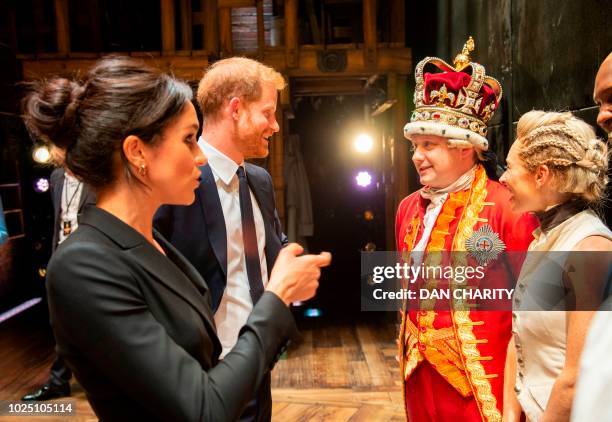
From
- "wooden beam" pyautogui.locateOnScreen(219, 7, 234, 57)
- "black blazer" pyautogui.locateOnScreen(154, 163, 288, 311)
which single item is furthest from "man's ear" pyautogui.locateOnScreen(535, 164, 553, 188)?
"wooden beam" pyautogui.locateOnScreen(219, 7, 234, 57)

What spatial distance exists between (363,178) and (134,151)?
6.27m

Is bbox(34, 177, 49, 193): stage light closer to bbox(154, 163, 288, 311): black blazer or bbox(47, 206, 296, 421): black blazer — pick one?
bbox(154, 163, 288, 311): black blazer

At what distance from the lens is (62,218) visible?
3.81m

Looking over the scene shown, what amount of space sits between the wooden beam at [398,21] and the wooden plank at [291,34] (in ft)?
2.90

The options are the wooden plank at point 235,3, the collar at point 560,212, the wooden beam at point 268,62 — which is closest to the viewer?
the collar at point 560,212

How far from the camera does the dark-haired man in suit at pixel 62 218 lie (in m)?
3.78

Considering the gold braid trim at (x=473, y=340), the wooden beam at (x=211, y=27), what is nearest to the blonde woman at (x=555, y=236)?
the gold braid trim at (x=473, y=340)

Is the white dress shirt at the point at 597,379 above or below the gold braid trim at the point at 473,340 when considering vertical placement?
above

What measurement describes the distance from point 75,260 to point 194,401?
1.08ft

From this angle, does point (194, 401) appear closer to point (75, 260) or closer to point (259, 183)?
point (75, 260)

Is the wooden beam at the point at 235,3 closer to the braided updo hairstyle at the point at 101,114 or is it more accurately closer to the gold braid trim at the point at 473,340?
the gold braid trim at the point at 473,340

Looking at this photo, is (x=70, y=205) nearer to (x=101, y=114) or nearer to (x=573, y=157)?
(x=101, y=114)

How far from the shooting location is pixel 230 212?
79.4 inches

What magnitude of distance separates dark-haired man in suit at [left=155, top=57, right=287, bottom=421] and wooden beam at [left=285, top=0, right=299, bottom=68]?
2.74 meters
